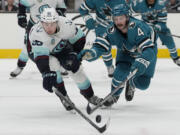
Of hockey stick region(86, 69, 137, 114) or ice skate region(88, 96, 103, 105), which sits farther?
ice skate region(88, 96, 103, 105)

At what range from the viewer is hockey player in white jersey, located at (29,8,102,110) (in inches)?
146

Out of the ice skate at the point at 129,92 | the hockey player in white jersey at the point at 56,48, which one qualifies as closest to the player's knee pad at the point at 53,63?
the hockey player in white jersey at the point at 56,48

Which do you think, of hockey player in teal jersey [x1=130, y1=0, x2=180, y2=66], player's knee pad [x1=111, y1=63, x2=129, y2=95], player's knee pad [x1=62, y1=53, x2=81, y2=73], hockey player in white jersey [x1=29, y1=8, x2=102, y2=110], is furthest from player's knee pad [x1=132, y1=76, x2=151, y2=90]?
hockey player in teal jersey [x1=130, y1=0, x2=180, y2=66]

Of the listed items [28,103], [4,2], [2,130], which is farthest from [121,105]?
[4,2]

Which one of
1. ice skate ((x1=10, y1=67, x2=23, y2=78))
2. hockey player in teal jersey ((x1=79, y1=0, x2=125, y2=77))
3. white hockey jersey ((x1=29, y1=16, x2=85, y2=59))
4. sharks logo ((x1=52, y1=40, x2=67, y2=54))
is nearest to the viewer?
white hockey jersey ((x1=29, y1=16, x2=85, y2=59))

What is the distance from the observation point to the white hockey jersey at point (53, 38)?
382 centimetres

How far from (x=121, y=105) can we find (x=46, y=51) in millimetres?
938

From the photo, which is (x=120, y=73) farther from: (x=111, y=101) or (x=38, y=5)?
(x=38, y=5)

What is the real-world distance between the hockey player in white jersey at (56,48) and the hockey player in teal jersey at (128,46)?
16cm

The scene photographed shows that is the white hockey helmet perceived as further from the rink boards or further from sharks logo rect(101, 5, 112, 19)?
the rink boards

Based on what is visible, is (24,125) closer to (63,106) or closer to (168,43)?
(63,106)

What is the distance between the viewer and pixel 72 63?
3.88 metres

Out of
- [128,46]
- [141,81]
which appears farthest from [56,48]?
[141,81]

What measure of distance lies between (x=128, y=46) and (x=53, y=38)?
0.55 metres
